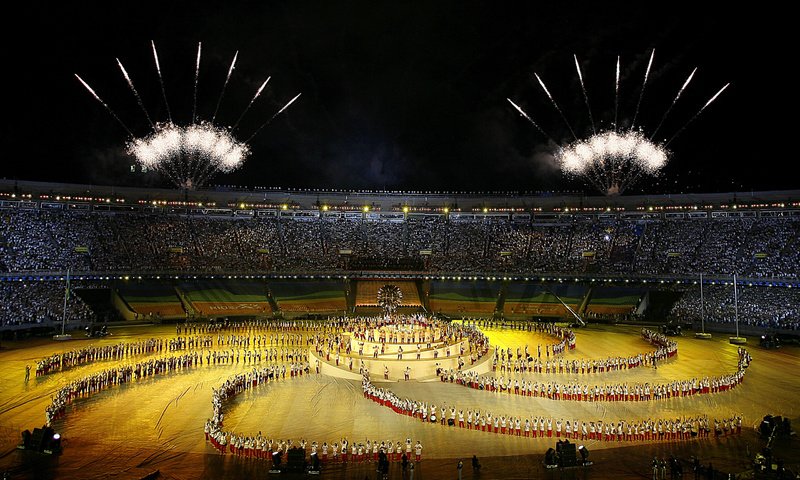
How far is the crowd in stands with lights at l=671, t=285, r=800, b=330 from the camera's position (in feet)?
143

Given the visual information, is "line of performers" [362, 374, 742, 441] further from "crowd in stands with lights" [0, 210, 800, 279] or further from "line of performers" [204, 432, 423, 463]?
"crowd in stands with lights" [0, 210, 800, 279]

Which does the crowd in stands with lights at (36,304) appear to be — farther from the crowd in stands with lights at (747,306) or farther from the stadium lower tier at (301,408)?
the crowd in stands with lights at (747,306)

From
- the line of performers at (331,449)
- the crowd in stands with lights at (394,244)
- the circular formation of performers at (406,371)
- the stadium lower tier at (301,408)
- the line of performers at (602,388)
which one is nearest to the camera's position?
the line of performers at (331,449)

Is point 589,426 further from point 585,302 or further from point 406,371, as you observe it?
point 585,302

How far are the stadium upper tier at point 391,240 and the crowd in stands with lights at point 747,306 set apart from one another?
5.68 feet

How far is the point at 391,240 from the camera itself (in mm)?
65312

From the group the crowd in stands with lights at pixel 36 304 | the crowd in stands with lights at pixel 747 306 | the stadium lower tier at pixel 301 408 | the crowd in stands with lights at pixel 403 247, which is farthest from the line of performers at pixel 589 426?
the crowd in stands with lights at pixel 36 304

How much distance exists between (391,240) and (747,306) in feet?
131

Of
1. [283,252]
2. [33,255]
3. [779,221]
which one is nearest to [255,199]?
[283,252]

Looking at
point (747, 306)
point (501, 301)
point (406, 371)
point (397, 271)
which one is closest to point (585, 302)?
point (501, 301)

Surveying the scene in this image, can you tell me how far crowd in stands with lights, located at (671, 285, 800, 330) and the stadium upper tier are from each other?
1731 mm

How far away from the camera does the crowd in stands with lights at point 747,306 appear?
43656mm

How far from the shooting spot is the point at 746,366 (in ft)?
99.7

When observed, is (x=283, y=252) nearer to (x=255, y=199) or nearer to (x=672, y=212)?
(x=255, y=199)
